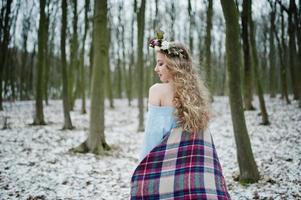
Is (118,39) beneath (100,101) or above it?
above

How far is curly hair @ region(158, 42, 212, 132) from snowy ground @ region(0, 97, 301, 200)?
10.4 feet

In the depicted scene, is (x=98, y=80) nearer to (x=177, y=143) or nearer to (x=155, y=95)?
(x=155, y=95)

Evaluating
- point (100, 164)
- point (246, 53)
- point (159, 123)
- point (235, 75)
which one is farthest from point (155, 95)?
point (246, 53)

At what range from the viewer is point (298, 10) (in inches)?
571

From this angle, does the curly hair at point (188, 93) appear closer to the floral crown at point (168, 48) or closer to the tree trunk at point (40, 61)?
the floral crown at point (168, 48)

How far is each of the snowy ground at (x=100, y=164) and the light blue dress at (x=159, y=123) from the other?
3.01 meters

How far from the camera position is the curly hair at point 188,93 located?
2.67m

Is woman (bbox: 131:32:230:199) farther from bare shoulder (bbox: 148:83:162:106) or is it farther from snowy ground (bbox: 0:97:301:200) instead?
snowy ground (bbox: 0:97:301:200)

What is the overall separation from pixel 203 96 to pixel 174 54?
0.52 metres

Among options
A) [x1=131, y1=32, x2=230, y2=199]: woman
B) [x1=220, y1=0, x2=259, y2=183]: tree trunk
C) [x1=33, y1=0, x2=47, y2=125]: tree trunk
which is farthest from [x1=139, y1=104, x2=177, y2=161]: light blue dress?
[x1=33, y1=0, x2=47, y2=125]: tree trunk

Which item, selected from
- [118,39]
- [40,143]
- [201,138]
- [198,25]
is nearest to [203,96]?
[201,138]

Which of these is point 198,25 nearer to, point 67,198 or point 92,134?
point 92,134

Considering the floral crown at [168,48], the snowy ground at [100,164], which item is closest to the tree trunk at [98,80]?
the snowy ground at [100,164]

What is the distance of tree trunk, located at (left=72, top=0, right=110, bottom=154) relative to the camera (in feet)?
27.6
